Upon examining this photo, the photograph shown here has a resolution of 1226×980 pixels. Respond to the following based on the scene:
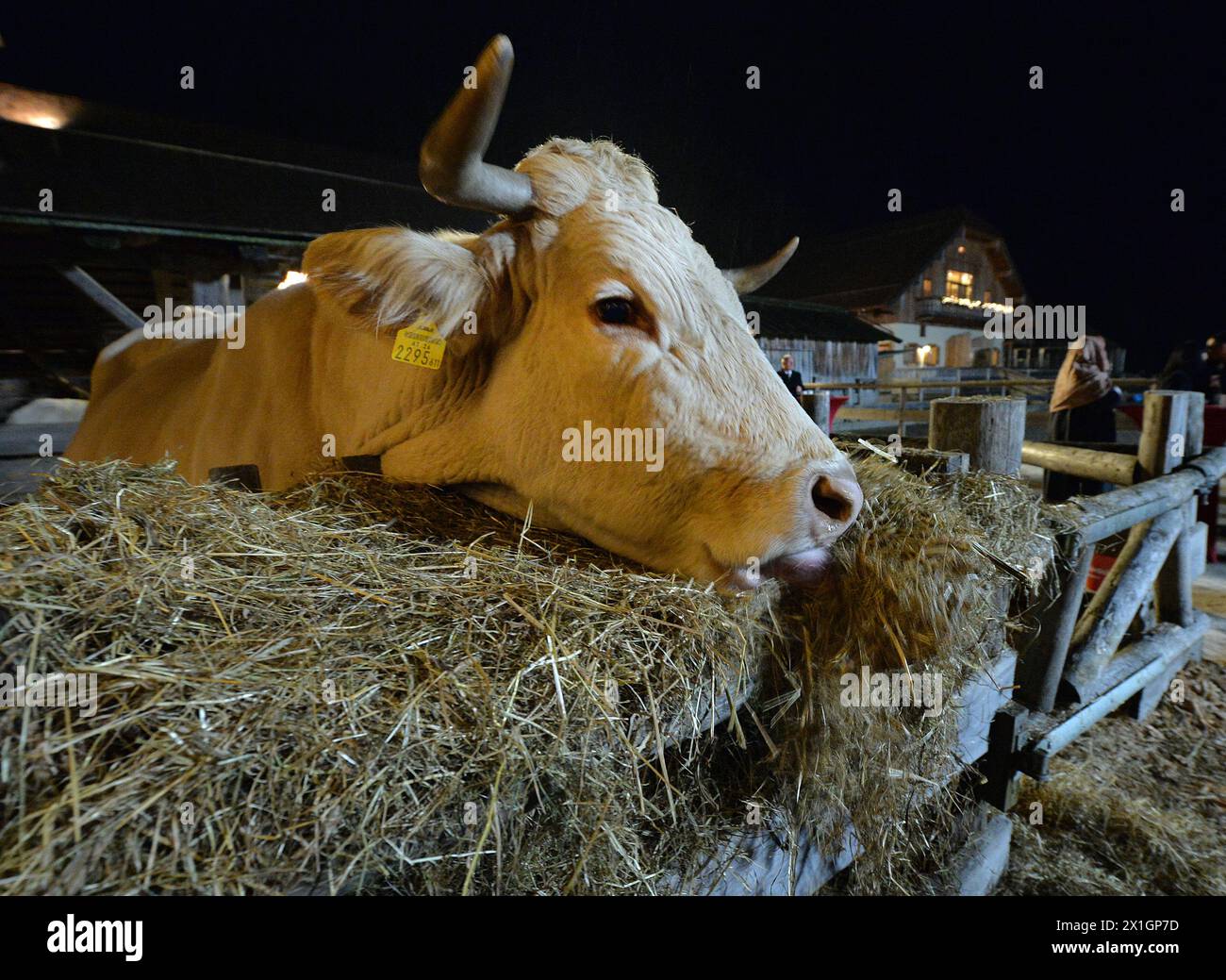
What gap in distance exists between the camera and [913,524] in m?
1.82

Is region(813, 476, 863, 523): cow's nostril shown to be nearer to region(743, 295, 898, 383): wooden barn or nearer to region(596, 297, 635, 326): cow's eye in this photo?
region(596, 297, 635, 326): cow's eye

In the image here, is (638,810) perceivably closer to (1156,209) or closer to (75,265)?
(75,265)

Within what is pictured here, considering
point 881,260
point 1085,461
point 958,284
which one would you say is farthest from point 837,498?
point 958,284

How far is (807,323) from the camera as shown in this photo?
21031 millimetres

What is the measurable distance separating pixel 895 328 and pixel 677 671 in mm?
31505

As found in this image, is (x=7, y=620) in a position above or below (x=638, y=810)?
above

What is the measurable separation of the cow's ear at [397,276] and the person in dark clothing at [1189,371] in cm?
845

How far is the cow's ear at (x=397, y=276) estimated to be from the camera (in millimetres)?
1992

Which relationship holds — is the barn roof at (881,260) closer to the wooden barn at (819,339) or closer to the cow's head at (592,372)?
the wooden barn at (819,339)

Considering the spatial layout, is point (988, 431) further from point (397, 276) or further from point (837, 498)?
point (397, 276)

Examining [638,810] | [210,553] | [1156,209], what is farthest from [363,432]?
[1156,209]

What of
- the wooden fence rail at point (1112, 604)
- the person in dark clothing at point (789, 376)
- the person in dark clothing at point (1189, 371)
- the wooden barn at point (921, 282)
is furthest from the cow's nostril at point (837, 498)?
the wooden barn at point (921, 282)

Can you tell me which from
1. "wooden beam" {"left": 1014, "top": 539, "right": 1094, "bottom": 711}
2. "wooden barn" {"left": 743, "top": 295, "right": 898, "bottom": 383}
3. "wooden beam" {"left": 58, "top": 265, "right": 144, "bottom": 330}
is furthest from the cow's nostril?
"wooden barn" {"left": 743, "top": 295, "right": 898, "bottom": 383}

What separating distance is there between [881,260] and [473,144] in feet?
102
